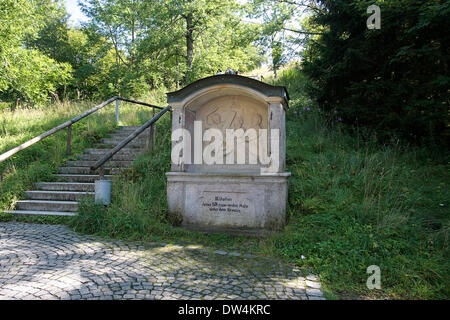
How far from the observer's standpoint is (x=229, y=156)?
18.4ft

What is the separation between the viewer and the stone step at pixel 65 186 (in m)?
6.52

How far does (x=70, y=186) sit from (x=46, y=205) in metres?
0.65

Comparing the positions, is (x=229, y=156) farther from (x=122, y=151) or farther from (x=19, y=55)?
(x=19, y=55)

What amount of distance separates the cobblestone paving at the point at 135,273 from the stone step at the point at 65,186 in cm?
202

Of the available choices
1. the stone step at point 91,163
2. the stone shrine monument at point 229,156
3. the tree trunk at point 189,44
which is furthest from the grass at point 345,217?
the tree trunk at point 189,44

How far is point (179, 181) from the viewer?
521 centimetres

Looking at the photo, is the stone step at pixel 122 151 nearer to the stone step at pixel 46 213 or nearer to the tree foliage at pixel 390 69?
the stone step at pixel 46 213

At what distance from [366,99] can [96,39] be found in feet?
67.6

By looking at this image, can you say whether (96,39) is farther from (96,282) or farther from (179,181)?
(96,282)

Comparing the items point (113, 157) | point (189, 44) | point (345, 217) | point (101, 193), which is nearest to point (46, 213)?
point (101, 193)
